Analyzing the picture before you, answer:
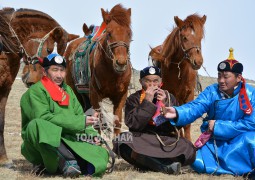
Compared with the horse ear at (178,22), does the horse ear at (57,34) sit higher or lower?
lower

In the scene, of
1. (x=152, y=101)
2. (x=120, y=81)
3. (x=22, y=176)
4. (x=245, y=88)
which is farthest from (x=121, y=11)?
(x=22, y=176)

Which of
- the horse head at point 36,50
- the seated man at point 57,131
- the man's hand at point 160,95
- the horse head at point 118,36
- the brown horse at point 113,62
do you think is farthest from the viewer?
the brown horse at point 113,62

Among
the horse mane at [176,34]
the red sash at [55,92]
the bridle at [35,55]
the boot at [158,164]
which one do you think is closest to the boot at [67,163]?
the red sash at [55,92]

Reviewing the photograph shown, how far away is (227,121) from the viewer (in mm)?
4809

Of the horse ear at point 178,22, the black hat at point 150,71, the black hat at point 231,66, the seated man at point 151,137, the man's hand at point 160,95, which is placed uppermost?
the horse ear at point 178,22

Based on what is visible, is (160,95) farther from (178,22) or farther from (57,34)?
(178,22)

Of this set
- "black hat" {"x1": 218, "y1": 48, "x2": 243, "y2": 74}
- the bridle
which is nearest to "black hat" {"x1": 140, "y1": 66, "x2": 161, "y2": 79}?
"black hat" {"x1": 218, "y1": 48, "x2": 243, "y2": 74}

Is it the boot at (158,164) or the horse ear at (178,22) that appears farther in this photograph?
the horse ear at (178,22)

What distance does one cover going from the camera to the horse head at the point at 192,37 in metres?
6.46

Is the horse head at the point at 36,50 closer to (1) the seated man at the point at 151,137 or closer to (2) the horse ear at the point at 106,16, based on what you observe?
(2) the horse ear at the point at 106,16

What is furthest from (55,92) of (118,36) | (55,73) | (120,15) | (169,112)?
(120,15)

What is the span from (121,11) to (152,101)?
2.11 metres

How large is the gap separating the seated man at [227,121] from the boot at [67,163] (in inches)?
43.4

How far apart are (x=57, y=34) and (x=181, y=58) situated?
6.31ft
